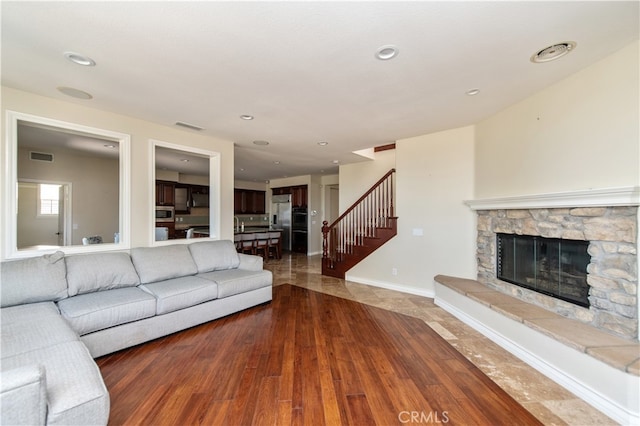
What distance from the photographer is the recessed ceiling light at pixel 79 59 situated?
6.66 ft

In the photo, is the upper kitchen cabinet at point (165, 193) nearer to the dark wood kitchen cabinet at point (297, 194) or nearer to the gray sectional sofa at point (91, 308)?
the dark wood kitchen cabinet at point (297, 194)

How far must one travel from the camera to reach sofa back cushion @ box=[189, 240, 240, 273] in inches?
145

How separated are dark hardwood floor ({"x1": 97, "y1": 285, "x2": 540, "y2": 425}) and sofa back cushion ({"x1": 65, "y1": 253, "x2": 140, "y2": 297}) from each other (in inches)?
29.6

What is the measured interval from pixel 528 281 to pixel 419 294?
5.53ft

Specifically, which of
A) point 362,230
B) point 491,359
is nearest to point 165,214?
point 362,230

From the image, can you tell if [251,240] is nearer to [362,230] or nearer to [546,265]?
[362,230]

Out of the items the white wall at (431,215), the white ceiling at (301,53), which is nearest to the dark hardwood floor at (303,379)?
the white wall at (431,215)

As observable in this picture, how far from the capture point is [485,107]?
10.2ft

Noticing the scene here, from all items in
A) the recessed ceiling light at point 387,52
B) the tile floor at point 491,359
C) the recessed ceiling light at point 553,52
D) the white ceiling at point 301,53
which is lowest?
the tile floor at point 491,359

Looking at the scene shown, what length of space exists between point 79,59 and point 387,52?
2525mm

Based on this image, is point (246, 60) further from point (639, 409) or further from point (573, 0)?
point (639, 409)

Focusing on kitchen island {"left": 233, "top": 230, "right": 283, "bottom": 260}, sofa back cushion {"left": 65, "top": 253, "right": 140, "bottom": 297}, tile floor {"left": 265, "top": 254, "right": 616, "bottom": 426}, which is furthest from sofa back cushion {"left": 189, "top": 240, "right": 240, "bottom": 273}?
kitchen island {"left": 233, "top": 230, "right": 283, "bottom": 260}

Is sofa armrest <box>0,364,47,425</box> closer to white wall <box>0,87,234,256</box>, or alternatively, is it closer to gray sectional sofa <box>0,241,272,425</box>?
gray sectional sofa <box>0,241,272,425</box>

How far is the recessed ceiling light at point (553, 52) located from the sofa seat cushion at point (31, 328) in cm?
416
